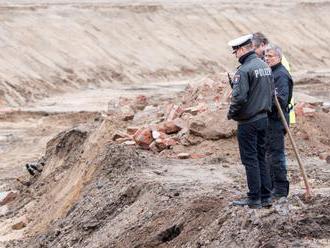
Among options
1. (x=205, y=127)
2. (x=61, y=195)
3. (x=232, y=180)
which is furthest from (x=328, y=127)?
(x=61, y=195)

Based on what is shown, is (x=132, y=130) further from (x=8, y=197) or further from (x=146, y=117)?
(x=8, y=197)

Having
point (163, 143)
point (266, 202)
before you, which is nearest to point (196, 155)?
point (163, 143)

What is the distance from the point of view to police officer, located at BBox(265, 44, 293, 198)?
28.6 ft

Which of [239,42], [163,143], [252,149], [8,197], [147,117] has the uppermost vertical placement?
[239,42]

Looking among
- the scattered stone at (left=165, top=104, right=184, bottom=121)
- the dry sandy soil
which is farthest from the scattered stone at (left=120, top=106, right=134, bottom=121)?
the scattered stone at (left=165, top=104, right=184, bottom=121)

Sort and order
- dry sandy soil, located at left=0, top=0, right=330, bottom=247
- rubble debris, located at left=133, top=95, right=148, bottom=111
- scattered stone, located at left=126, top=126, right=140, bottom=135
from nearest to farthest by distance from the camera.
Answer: dry sandy soil, located at left=0, top=0, right=330, bottom=247 → scattered stone, located at left=126, top=126, right=140, bottom=135 → rubble debris, located at left=133, top=95, right=148, bottom=111

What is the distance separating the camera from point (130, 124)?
45.8ft

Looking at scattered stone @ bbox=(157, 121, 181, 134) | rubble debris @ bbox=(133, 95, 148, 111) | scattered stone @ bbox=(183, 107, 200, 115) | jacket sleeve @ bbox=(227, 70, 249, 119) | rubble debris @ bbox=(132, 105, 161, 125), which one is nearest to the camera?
jacket sleeve @ bbox=(227, 70, 249, 119)

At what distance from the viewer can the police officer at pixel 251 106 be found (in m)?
8.14

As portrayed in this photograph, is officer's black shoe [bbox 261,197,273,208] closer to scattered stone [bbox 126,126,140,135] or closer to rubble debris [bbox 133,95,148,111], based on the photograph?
scattered stone [bbox 126,126,140,135]

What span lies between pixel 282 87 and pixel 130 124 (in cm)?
547

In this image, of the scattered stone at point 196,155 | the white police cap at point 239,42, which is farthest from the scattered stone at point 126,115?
the white police cap at point 239,42

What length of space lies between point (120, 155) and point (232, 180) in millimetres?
1963

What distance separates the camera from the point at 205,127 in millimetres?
12133
